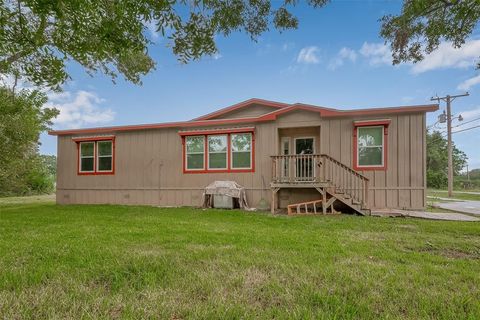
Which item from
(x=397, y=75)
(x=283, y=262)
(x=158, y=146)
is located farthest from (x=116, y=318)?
(x=397, y=75)

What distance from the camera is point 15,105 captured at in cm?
1038

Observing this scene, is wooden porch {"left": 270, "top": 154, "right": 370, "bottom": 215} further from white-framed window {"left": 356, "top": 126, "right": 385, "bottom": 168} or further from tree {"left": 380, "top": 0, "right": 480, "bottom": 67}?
tree {"left": 380, "top": 0, "right": 480, "bottom": 67}

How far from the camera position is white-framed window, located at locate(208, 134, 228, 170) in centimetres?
977

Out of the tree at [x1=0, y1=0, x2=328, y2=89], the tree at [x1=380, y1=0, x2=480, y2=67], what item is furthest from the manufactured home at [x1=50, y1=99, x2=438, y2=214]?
the tree at [x1=0, y1=0, x2=328, y2=89]

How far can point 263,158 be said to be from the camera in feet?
30.6

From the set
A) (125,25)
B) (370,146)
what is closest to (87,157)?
(125,25)

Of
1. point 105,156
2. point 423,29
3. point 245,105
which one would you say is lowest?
point 105,156

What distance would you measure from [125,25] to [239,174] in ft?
22.4

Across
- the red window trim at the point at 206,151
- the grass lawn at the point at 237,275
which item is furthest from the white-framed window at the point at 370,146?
the grass lawn at the point at 237,275

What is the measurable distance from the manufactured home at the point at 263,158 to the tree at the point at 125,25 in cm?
452

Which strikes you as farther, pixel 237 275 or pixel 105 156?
pixel 105 156

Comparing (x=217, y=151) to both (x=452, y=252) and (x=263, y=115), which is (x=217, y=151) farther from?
(x=452, y=252)

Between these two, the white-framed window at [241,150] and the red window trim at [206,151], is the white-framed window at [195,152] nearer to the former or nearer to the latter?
the red window trim at [206,151]

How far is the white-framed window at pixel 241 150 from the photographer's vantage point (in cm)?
952
